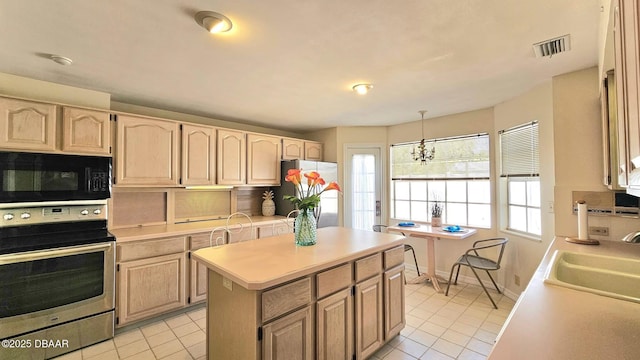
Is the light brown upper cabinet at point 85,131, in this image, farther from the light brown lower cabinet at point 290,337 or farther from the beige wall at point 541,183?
the beige wall at point 541,183

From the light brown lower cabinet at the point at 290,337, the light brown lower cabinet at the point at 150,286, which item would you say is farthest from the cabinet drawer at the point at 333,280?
the light brown lower cabinet at the point at 150,286

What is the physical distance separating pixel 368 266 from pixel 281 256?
71cm

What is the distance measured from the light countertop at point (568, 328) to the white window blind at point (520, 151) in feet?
7.37

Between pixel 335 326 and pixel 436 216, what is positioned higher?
pixel 436 216

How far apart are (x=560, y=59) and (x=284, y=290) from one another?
2.80 meters

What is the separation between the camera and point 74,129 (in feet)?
8.05

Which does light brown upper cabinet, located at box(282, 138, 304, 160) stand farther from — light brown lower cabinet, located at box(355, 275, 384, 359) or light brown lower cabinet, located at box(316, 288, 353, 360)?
light brown lower cabinet, located at box(316, 288, 353, 360)

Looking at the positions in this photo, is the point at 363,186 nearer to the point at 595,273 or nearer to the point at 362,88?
the point at 362,88

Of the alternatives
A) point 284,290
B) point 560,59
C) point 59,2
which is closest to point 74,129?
point 59,2

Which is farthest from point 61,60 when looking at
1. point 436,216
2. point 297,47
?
point 436,216

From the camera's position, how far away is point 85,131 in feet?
8.25

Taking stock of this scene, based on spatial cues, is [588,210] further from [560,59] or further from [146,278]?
[146,278]

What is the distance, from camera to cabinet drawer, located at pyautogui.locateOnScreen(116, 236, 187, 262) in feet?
8.28

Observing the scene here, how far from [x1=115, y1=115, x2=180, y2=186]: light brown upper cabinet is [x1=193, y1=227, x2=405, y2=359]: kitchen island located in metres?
1.57
